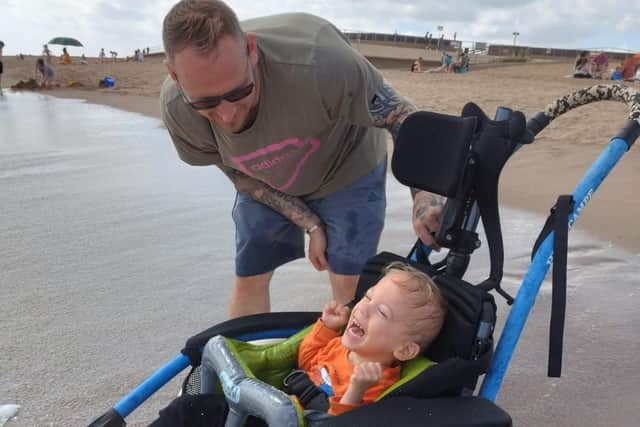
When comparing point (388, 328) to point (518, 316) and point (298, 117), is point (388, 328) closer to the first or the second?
point (518, 316)

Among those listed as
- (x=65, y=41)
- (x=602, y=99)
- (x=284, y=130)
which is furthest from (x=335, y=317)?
(x=65, y=41)

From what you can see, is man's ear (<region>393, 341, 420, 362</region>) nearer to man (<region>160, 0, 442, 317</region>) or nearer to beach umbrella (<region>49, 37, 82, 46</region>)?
man (<region>160, 0, 442, 317</region>)

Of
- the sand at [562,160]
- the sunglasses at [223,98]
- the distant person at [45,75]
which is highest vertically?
the sunglasses at [223,98]

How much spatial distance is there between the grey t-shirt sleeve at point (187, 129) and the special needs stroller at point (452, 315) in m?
0.66

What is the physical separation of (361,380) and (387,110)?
3.30 ft

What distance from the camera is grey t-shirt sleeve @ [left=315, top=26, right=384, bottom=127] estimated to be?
2.05 meters

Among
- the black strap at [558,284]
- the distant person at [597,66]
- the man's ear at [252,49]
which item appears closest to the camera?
the black strap at [558,284]

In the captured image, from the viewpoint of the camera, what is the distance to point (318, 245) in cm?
245

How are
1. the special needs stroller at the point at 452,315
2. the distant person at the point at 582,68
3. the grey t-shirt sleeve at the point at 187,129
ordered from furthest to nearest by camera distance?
the distant person at the point at 582,68
the grey t-shirt sleeve at the point at 187,129
the special needs stroller at the point at 452,315

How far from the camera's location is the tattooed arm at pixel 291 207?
242 cm

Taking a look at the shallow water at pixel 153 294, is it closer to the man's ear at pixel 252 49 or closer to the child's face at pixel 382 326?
the child's face at pixel 382 326

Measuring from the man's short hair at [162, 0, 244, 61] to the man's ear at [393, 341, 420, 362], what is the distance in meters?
0.94

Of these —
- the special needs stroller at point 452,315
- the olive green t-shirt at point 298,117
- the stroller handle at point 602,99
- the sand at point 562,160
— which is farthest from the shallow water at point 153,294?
the stroller handle at point 602,99

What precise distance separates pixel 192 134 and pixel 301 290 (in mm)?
1622
